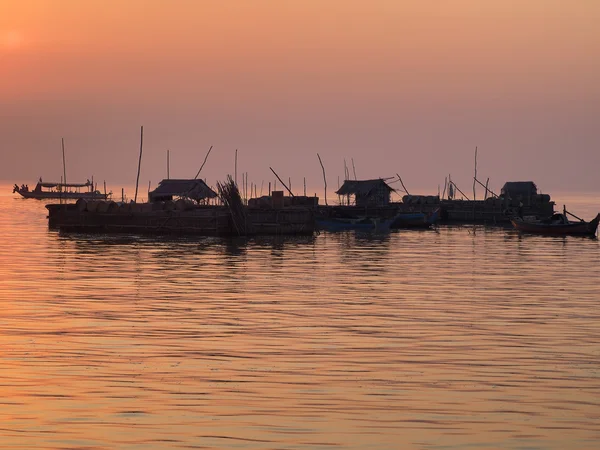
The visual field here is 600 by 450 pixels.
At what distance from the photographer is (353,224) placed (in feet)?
291

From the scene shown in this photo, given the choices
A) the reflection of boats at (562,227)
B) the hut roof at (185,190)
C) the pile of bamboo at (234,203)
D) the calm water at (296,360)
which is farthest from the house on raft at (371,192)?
the calm water at (296,360)

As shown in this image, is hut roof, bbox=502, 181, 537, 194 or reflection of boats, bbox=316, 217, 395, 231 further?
hut roof, bbox=502, 181, 537, 194

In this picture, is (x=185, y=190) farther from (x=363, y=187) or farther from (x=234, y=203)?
(x=234, y=203)

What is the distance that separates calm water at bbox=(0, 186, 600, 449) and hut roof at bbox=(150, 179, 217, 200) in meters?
58.9

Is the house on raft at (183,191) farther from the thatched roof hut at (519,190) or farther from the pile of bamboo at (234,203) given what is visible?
the thatched roof hut at (519,190)

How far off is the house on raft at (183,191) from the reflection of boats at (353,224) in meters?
16.7

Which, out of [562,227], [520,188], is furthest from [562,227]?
[520,188]

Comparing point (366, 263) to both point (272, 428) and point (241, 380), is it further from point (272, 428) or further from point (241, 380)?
point (272, 428)

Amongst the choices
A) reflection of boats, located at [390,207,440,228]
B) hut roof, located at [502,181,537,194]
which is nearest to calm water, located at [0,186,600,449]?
reflection of boats, located at [390,207,440,228]

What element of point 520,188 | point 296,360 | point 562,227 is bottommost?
point 296,360

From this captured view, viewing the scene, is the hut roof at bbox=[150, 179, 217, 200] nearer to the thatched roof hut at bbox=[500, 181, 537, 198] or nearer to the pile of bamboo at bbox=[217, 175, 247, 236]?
the pile of bamboo at bbox=[217, 175, 247, 236]

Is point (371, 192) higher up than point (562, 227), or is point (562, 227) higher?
point (371, 192)

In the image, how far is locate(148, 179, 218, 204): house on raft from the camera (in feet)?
334

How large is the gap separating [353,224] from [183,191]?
2207 cm
